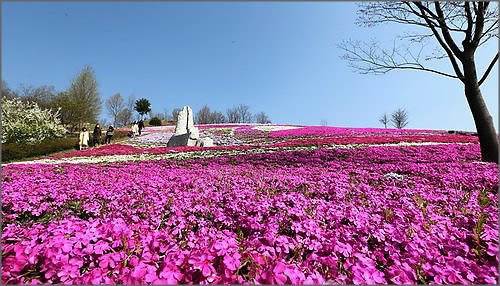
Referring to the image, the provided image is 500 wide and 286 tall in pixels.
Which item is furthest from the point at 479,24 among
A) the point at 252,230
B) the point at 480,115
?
the point at 252,230

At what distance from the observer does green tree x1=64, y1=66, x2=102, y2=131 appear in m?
43.0

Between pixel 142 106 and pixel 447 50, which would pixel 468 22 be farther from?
pixel 142 106

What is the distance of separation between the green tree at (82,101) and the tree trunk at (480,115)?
159 feet

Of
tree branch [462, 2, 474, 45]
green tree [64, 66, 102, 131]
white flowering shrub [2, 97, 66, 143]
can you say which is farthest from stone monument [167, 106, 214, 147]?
green tree [64, 66, 102, 131]

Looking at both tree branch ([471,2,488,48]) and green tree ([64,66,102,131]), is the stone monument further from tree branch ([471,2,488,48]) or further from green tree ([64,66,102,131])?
green tree ([64,66,102,131])

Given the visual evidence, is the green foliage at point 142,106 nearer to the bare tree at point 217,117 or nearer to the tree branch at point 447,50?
the bare tree at point 217,117

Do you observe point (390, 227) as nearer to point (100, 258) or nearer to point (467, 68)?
point (100, 258)

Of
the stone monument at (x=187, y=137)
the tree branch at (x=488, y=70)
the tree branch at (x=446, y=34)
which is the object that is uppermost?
the tree branch at (x=446, y=34)

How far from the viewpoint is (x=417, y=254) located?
3023 millimetres

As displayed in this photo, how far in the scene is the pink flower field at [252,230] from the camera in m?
2.57

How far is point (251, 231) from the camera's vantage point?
3873 mm

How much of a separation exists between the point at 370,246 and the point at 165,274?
264cm

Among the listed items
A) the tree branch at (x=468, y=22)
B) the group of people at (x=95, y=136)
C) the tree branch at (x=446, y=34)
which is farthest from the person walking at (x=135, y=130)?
the tree branch at (x=468, y=22)

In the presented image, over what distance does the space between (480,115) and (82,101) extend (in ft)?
166
